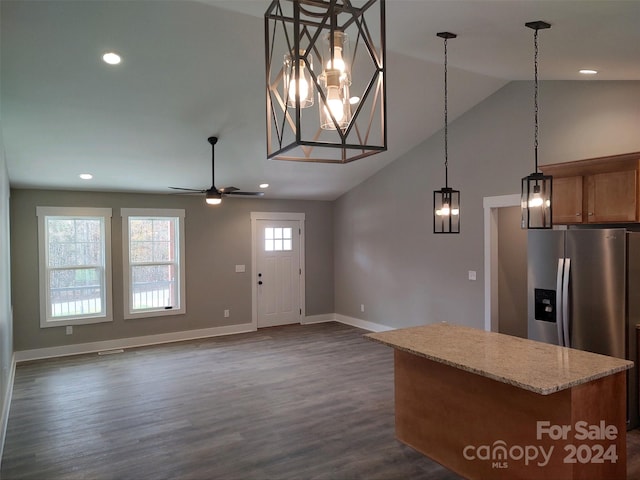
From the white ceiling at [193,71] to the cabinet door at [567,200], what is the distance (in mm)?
976

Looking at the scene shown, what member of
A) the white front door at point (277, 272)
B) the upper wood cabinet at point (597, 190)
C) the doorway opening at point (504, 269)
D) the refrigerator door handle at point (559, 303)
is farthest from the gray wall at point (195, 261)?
the refrigerator door handle at point (559, 303)

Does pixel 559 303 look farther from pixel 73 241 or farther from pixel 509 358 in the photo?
pixel 73 241

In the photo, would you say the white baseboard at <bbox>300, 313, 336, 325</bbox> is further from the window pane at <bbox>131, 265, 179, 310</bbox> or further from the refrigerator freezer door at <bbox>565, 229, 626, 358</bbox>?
the refrigerator freezer door at <bbox>565, 229, 626, 358</bbox>

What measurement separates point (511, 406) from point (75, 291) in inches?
243

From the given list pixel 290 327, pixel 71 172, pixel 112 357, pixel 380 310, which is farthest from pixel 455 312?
pixel 71 172

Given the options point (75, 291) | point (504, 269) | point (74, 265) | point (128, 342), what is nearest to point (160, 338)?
point (128, 342)

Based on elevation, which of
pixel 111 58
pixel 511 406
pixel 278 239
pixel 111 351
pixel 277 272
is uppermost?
pixel 111 58

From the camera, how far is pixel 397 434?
365 centimetres

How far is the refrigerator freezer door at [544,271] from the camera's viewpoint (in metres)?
4.10

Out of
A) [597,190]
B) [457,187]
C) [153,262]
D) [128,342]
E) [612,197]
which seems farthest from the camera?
[153,262]

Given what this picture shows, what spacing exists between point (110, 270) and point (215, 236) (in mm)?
1720

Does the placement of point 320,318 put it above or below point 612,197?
below

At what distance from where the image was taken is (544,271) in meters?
4.22

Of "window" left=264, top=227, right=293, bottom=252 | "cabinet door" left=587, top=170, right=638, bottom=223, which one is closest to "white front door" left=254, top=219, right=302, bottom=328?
"window" left=264, top=227, right=293, bottom=252
